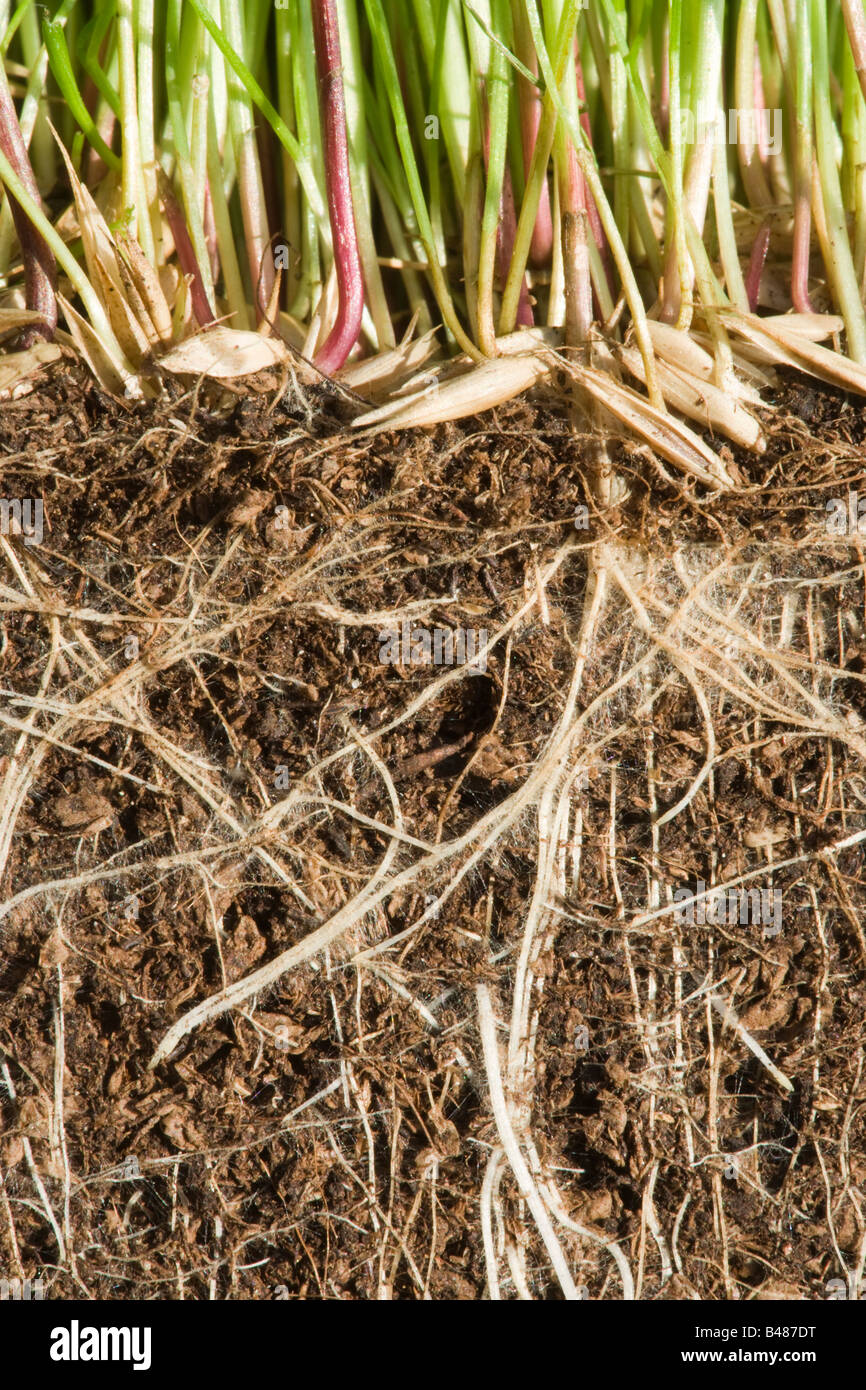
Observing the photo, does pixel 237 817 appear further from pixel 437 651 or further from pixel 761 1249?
pixel 761 1249

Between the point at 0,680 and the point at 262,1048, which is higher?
the point at 0,680

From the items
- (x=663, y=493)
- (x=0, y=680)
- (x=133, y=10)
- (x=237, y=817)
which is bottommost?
(x=237, y=817)

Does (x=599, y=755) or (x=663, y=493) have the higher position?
(x=663, y=493)

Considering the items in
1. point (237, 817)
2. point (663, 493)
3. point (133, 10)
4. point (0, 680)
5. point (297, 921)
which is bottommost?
point (297, 921)

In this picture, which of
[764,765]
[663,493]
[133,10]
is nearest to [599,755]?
[764,765]

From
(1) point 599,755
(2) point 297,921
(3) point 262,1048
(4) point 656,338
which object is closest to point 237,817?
(2) point 297,921
